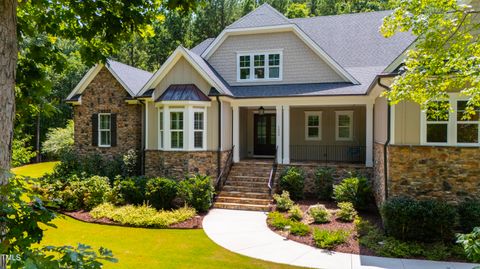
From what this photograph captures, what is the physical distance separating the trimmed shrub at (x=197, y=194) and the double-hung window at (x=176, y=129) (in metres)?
2.42

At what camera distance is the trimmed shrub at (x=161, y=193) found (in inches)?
495

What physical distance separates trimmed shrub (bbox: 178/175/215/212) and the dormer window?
21.1 feet

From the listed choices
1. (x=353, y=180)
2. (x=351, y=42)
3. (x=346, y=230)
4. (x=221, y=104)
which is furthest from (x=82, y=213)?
(x=351, y=42)

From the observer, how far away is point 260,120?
736 inches

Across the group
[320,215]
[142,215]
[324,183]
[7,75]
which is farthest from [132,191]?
[7,75]

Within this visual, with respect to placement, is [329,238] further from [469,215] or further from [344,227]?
[469,215]

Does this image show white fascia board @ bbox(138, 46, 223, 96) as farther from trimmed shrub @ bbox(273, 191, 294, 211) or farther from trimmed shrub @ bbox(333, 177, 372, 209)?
trimmed shrub @ bbox(333, 177, 372, 209)

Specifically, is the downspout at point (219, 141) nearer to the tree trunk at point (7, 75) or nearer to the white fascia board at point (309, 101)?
the white fascia board at point (309, 101)

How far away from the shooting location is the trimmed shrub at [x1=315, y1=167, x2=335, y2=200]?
44.7 feet

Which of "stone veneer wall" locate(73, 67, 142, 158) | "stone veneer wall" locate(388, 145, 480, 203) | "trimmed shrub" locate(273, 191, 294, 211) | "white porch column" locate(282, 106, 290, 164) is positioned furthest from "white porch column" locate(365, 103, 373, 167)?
"stone veneer wall" locate(73, 67, 142, 158)

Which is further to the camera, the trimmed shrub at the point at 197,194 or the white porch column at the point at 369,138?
the white porch column at the point at 369,138

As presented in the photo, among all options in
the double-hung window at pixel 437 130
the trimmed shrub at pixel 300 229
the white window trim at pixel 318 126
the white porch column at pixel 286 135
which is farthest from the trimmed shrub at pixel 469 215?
the white window trim at pixel 318 126

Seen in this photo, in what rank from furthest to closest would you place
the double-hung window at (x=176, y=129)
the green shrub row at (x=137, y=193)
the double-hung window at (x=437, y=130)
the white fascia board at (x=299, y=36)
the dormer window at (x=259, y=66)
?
the dormer window at (x=259, y=66), the white fascia board at (x=299, y=36), the double-hung window at (x=176, y=129), the green shrub row at (x=137, y=193), the double-hung window at (x=437, y=130)

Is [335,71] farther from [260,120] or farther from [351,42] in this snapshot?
[260,120]
